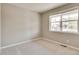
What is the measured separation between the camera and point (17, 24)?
11.9ft

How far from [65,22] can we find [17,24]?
98.7 inches

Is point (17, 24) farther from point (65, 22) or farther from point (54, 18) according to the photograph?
point (65, 22)

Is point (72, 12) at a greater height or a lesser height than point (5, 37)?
greater

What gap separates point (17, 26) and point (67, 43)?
8.73ft

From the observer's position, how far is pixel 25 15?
13.3 ft

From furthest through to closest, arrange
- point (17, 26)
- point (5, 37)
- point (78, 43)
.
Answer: point (17, 26), point (5, 37), point (78, 43)

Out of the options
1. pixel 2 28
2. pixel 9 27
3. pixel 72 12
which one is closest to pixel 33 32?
pixel 9 27

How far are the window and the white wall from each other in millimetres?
1246

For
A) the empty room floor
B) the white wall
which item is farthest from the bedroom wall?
the white wall

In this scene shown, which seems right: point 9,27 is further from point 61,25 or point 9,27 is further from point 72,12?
point 72,12

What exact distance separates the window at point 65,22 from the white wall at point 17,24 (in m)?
1.25

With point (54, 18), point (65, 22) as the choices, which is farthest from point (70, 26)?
Result: point (54, 18)

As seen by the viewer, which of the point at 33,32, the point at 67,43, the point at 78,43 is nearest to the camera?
the point at 78,43

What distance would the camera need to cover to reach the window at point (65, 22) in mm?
3166
